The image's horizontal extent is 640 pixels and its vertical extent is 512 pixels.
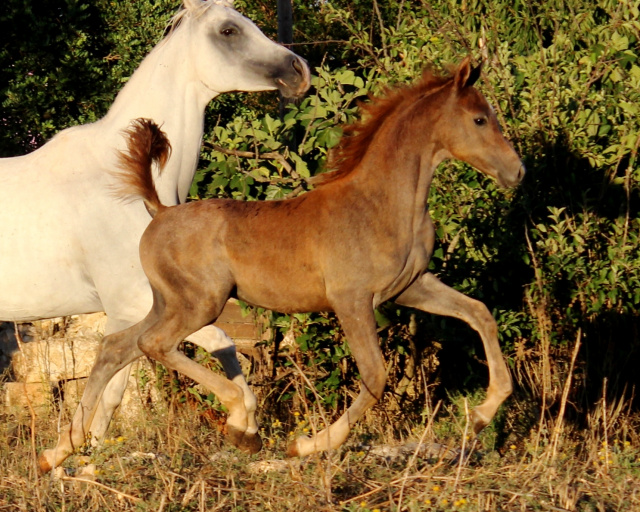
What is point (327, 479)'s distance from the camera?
4023mm

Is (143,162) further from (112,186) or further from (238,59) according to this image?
(238,59)

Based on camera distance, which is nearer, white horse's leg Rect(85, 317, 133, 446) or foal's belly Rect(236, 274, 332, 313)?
foal's belly Rect(236, 274, 332, 313)

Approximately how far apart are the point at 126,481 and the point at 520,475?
176 centimetres

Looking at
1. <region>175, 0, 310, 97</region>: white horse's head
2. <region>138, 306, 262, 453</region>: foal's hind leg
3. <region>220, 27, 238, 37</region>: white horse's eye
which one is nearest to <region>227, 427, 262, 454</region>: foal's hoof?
<region>138, 306, 262, 453</region>: foal's hind leg

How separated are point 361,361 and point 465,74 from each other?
1.42 meters

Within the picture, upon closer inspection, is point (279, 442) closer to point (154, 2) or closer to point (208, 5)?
point (208, 5)

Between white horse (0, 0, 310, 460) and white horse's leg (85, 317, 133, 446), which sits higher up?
white horse (0, 0, 310, 460)

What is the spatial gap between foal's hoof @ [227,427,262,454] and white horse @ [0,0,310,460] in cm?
35

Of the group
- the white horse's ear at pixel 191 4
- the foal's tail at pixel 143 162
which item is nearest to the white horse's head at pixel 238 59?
the white horse's ear at pixel 191 4

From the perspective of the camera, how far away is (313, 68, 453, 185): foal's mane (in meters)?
4.81

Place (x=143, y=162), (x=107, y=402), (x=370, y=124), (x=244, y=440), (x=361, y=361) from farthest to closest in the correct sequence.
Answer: (x=107, y=402) → (x=143, y=162) → (x=370, y=124) → (x=244, y=440) → (x=361, y=361)

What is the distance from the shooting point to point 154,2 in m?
8.86

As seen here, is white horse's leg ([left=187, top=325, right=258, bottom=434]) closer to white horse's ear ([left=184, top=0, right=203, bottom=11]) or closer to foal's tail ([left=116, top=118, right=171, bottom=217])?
foal's tail ([left=116, top=118, right=171, bottom=217])

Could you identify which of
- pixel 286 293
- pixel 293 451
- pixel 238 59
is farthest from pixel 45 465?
pixel 238 59
